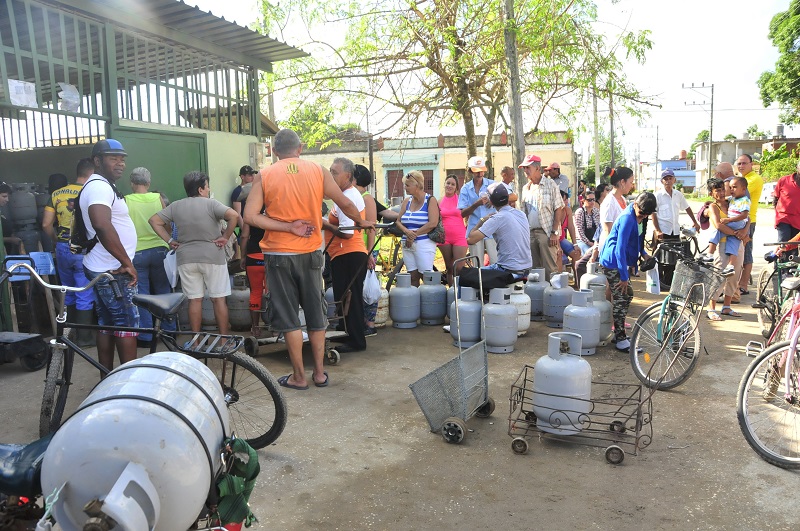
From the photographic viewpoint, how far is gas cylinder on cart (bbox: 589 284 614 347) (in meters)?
6.48

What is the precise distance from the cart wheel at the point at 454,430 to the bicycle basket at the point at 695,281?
85.4 inches

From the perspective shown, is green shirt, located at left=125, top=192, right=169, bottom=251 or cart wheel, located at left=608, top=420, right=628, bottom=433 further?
green shirt, located at left=125, top=192, right=169, bottom=251

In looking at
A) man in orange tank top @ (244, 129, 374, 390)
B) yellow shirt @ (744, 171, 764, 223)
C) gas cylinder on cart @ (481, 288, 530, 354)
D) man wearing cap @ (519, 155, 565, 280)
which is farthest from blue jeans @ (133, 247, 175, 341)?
yellow shirt @ (744, 171, 764, 223)

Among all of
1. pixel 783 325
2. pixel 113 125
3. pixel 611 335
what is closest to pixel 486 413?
pixel 783 325

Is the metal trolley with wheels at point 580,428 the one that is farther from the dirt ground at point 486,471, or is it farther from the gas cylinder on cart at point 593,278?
the gas cylinder on cart at point 593,278

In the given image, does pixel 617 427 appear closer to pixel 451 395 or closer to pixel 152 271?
pixel 451 395

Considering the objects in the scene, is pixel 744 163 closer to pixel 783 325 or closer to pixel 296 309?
pixel 783 325

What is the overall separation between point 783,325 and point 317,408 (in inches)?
141

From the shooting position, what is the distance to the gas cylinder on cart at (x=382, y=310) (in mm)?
7511

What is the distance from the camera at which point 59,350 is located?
3.61 metres

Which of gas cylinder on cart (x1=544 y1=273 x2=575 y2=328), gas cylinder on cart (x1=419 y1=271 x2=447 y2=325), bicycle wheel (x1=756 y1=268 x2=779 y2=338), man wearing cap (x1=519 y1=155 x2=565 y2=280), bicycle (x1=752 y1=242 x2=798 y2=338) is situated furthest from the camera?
man wearing cap (x1=519 y1=155 x2=565 y2=280)

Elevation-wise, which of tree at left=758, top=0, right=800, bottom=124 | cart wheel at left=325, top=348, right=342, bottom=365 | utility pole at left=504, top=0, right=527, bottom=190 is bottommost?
cart wheel at left=325, top=348, right=342, bottom=365

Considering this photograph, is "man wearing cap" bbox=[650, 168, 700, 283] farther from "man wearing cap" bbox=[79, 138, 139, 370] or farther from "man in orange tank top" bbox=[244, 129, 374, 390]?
"man wearing cap" bbox=[79, 138, 139, 370]

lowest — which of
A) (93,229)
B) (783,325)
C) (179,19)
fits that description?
(783,325)
